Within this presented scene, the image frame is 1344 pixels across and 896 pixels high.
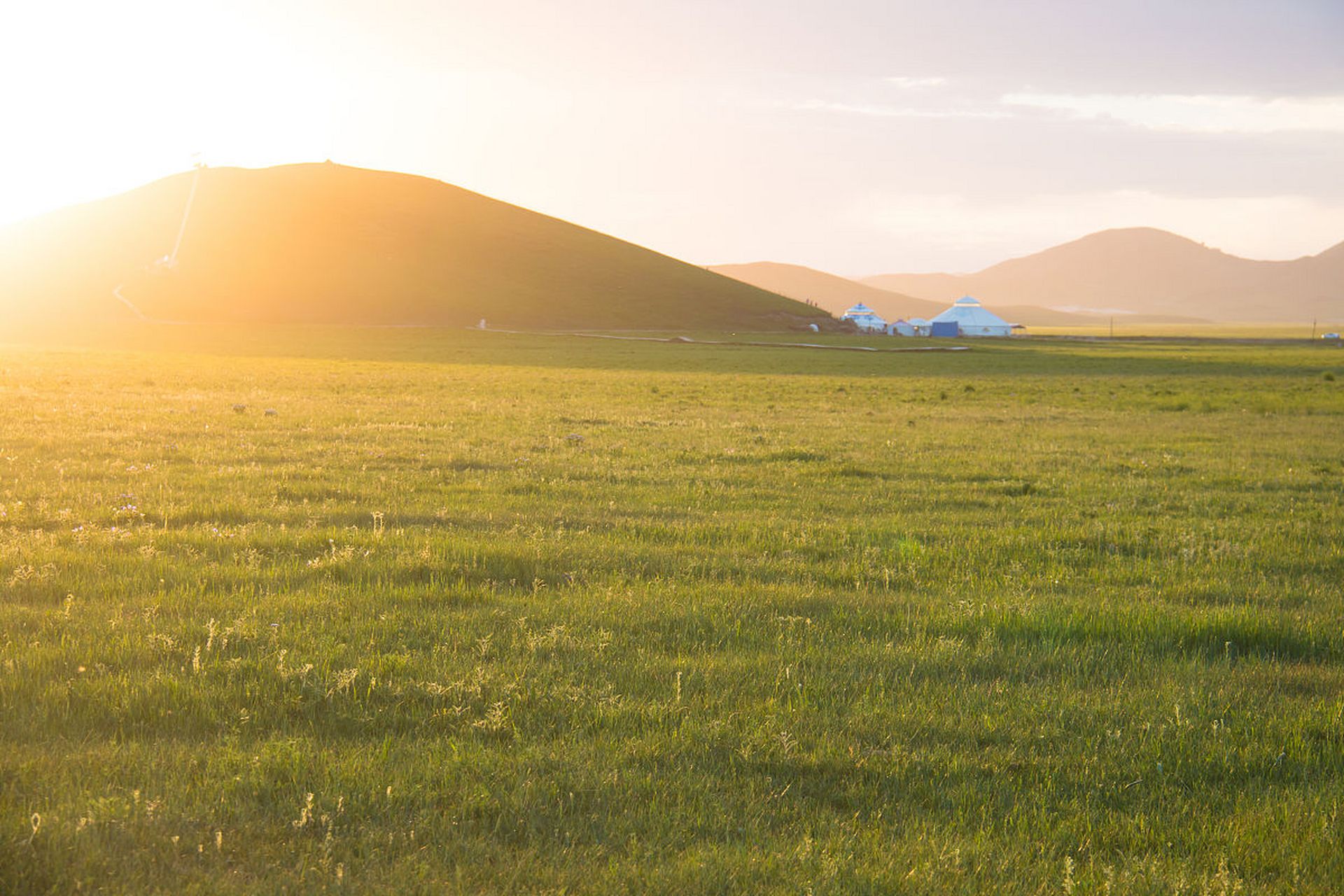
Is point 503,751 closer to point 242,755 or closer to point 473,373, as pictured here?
point 242,755

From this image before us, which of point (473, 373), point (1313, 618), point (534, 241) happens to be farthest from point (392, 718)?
point (534, 241)

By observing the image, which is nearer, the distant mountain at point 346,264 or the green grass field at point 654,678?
the green grass field at point 654,678

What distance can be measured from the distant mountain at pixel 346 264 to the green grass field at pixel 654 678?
387 feet

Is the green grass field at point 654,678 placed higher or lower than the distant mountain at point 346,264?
lower

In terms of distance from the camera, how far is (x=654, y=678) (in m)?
6.98

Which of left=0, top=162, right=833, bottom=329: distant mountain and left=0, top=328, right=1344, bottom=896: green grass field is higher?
left=0, top=162, right=833, bottom=329: distant mountain

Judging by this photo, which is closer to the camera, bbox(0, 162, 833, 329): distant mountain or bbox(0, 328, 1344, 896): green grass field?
bbox(0, 328, 1344, 896): green grass field

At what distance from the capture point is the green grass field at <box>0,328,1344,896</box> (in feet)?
15.8

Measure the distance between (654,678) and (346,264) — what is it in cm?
15847

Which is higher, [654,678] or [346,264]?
[346,264]

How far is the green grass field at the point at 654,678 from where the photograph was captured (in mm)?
4801

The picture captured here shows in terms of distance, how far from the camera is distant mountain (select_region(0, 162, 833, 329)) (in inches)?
5266

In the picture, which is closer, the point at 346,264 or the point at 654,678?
the point at 654,678

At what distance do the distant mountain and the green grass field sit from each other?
387 feet
